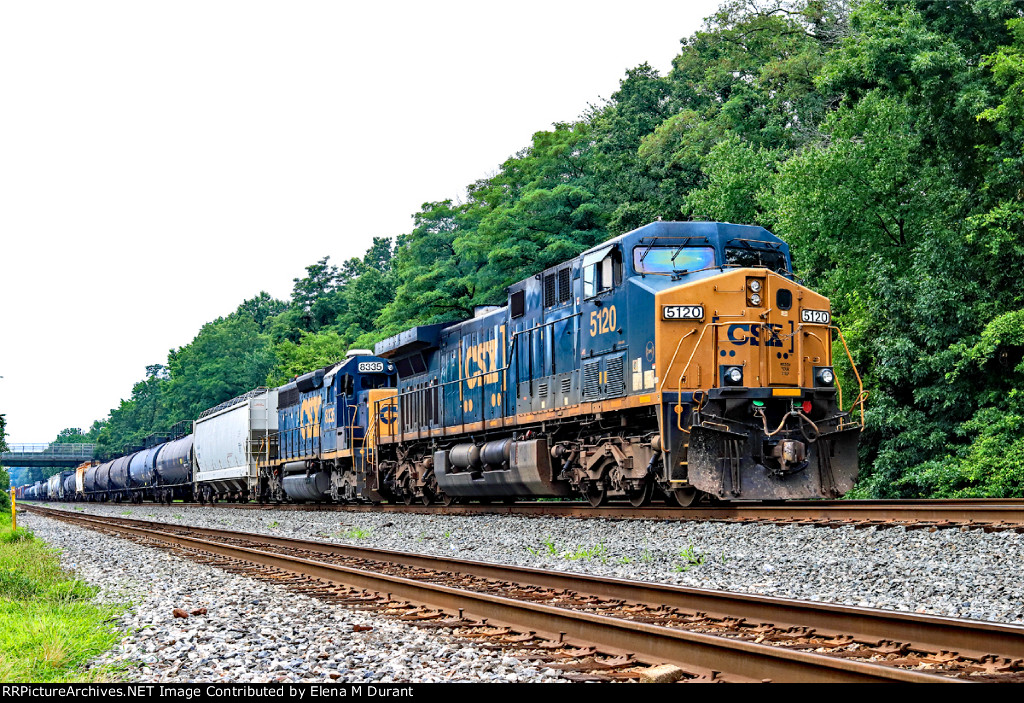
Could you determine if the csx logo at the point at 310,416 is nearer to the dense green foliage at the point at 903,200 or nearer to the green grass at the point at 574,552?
the dense green foliage at the point at 903,200

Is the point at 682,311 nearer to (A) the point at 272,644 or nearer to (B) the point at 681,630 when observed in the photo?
(B) the point at 681,630

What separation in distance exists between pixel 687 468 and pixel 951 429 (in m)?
11.3

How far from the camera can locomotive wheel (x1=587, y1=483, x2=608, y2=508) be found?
15.3 meters

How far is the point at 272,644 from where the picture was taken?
6.71 metres

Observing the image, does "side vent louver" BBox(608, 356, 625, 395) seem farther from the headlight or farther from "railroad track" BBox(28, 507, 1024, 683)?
"railroad track" BBox(28, 507, 1024, 683)

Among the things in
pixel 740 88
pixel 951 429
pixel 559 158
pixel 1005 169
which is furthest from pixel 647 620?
pixel 559 158

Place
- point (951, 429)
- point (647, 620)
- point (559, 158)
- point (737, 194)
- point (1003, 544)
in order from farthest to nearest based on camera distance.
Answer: point (559, 158) → point (737, 194) → point (951, 429) → point (1003, 544) → point (647, 620)

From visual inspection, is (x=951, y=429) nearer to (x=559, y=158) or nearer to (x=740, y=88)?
(x=740, y=88)

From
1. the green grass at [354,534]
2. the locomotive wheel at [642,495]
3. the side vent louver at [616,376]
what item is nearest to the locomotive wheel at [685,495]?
the locomotive wheel at [642,495]

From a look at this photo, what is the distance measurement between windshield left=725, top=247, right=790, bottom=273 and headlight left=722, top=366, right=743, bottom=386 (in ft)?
6.25

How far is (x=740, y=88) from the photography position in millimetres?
33531

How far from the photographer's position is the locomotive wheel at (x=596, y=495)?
15.3 metres

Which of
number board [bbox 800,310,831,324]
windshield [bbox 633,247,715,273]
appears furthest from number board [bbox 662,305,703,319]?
number board [bbox 800,310,831,324]

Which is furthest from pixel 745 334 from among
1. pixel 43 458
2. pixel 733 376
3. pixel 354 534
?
pixel 43 458
